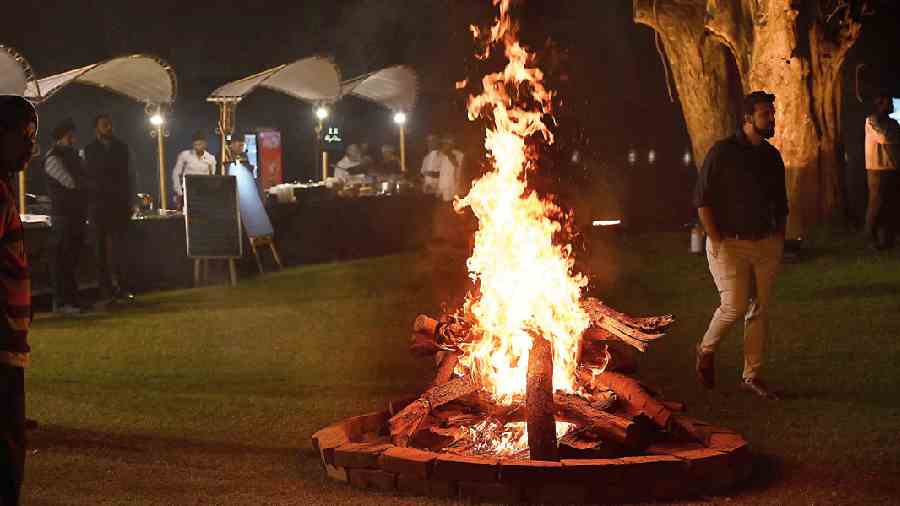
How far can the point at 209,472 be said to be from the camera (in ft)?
22.4

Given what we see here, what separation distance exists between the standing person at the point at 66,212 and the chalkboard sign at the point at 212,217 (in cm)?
291

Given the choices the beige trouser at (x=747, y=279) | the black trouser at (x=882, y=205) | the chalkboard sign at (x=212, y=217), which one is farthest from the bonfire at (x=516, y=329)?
the black trouser at (x=882, y=205)

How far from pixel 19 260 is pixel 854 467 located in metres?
4.34

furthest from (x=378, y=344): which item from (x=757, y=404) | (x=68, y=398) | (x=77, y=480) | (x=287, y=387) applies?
(x=77, y=480)

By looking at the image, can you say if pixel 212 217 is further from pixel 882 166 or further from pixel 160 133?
pixel 882 166

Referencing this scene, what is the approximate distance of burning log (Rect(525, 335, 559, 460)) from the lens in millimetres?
6297

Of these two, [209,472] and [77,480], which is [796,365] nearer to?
[209,472]

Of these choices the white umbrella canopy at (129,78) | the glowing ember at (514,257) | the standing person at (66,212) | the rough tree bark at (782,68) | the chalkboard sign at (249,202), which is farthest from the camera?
the white umbrella canopy at (129,78)

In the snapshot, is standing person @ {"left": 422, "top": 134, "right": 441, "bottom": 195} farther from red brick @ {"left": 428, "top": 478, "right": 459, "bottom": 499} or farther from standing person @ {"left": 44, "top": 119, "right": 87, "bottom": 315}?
red brick @ {"left": 428, "top": 478, "right": 459, "bottom": 499}

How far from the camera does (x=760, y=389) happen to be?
342 inches

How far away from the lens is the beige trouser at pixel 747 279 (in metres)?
8.45

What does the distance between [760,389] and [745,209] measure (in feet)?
4.16

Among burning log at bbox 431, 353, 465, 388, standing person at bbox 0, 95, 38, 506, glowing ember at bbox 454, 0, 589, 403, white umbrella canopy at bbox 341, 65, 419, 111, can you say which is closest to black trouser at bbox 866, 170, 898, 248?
glowing ember at bbox 454, 0, 589, 403

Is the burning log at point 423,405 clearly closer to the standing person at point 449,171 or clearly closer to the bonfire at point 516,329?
the bonfire at point 516,329
